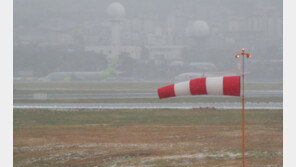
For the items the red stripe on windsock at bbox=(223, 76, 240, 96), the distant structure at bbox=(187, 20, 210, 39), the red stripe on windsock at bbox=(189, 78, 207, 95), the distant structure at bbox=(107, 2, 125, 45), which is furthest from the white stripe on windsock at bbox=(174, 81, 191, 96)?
the distant structure at bbox=(187, 20, 210, 39)

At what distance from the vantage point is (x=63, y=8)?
80.1m

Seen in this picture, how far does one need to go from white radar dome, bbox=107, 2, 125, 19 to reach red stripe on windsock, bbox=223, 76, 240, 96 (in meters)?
71.2

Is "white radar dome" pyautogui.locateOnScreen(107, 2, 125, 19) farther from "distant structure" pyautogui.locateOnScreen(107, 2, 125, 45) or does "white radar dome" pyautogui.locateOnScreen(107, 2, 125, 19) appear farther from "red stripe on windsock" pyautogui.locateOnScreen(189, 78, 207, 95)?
"red stripe on windsock" pyautogui.locateOnScreen(189, 78, 207, 95)

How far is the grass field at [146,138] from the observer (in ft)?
53.5

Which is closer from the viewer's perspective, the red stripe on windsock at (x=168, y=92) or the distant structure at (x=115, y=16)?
the red stripe on windsock at (x=168, y=92)

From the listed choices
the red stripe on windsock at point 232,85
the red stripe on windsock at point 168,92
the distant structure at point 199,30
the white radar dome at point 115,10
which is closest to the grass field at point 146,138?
the red stripe on windsock at point 168,92

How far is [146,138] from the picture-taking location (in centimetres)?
2092

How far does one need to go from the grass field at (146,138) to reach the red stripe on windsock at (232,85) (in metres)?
5.19

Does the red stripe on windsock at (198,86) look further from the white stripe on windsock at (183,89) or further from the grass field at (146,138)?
the grass field at (146,138)

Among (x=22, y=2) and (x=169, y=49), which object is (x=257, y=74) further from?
(x=22, y=2)

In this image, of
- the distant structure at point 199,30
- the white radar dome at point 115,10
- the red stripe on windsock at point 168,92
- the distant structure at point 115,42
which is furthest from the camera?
the white radar dome at point 115,10

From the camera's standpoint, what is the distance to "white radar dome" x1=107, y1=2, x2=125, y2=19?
262 ft

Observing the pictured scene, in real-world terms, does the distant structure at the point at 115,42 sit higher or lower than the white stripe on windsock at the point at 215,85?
higher

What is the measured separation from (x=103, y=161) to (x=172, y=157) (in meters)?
2.78
